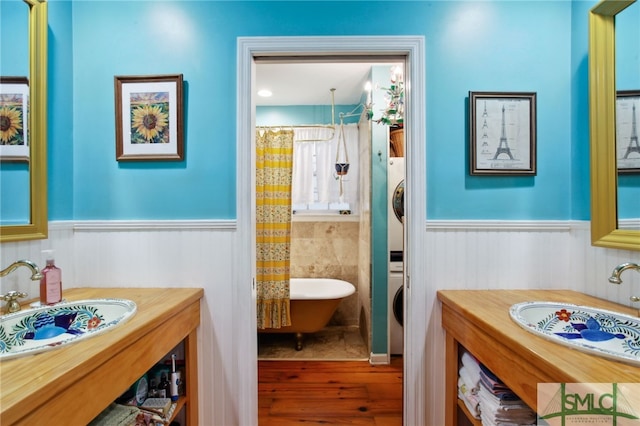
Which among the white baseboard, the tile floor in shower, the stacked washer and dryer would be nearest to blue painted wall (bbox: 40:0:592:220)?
the stacked washer and dryer

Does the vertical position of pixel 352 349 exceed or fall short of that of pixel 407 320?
it falls short

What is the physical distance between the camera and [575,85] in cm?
149

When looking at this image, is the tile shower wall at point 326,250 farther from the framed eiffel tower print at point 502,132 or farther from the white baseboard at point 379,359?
the framed eiffel tower print at point 502,132

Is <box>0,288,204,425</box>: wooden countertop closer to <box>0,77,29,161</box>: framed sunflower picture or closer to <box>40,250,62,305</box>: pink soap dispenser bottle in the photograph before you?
<box>40,250,62,305</box>: pink soap dispenser bottle

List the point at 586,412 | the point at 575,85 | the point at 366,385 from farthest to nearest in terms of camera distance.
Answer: the point at 366,385 → the point at 575,85 → the point at 586,412

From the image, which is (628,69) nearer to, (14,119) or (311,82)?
(311,82)

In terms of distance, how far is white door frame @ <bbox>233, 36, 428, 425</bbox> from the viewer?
1.50 metres

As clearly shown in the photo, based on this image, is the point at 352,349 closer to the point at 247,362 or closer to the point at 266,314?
the point at 266,314

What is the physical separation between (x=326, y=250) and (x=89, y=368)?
9.20ft

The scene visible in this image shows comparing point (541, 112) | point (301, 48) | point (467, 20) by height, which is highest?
point (467, 20)

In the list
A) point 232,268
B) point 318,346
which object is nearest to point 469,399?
point 232,268

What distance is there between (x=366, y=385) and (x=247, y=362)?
1144 mm

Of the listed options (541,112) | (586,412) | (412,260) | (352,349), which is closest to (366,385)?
(352,349)

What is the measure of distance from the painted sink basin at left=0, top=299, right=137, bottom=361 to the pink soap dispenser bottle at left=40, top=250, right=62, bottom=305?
0.04m
